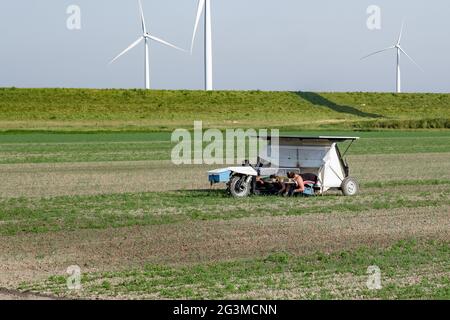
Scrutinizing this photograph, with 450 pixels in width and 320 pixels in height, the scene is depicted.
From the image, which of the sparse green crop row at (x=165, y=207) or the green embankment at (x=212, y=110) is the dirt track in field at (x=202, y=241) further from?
the green embankment at (x=212, y=110)

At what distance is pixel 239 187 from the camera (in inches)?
1077

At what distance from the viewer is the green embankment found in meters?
90.5

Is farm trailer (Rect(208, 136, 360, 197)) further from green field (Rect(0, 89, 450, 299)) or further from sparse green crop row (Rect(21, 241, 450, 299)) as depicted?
sparse green crop row (Rect(21, 241, 450, 299))

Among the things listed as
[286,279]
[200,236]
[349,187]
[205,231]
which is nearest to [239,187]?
[349,187]

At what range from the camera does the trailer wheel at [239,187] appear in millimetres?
27297

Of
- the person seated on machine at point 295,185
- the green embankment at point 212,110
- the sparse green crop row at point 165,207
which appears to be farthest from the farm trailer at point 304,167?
the green embankment at point 212,110

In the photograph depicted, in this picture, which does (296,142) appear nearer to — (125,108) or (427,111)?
(125,108)

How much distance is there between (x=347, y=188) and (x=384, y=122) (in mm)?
61263

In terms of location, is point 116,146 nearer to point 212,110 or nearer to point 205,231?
point 205,231

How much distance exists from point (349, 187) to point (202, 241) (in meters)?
9.34

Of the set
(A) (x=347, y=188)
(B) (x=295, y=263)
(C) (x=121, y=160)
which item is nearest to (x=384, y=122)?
(C) (x=121, y=160)

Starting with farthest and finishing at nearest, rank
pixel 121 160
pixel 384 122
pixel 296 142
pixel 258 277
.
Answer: pixel 384 122 < pixel 121 160 < pixel 296 142 < pixel 258 277
